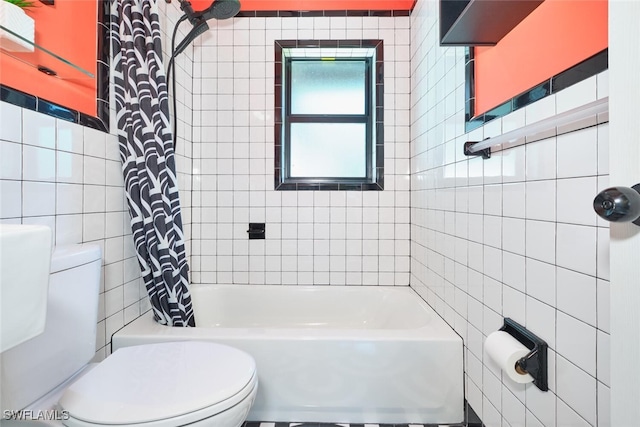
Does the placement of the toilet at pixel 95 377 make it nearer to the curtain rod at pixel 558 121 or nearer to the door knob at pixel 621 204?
the door knob at pixel 621 204

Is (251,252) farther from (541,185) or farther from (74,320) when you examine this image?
(541,185)

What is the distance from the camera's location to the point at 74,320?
3.01 feet

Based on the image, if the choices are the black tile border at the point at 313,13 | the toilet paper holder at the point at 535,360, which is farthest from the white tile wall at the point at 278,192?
the toilet paper holder at the point at 535,360

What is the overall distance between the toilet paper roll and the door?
51cm

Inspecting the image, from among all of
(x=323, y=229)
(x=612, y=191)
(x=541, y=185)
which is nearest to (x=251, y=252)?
(x=323, y=229)

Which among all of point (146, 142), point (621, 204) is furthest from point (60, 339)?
point (621, 204)

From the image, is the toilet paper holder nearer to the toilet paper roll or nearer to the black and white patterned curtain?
the toilet paper roll

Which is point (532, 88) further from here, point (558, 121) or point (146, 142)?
point (146, 142)

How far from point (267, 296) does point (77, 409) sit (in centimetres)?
128

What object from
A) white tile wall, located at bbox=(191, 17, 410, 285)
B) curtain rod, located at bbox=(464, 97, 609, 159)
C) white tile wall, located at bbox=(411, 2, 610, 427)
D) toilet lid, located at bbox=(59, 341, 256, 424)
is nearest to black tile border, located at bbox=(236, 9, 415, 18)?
white tile wall, located at bbox=(191, 17, 410, 285)

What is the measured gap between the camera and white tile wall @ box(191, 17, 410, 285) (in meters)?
2.05

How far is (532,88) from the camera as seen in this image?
2.87 ft

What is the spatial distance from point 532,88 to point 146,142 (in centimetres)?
149

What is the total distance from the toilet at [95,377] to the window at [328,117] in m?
1.37
